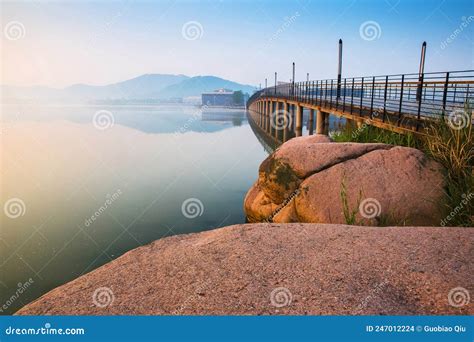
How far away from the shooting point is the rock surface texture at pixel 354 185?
22.7 feet

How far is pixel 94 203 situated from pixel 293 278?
12122mm

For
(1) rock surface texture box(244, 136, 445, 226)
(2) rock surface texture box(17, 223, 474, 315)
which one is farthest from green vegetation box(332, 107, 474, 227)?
(2) rock surface texture box(17, 223, 474, 315)

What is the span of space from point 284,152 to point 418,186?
10.1 feet

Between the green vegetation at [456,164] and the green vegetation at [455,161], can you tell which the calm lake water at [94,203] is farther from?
the green vegetation at [456,164]

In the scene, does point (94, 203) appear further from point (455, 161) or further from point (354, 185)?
point (455, 161)

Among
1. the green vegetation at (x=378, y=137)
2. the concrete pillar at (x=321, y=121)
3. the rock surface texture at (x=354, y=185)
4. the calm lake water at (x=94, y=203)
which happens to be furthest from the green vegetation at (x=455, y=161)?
the concrete pillar at (x=321, y=121)

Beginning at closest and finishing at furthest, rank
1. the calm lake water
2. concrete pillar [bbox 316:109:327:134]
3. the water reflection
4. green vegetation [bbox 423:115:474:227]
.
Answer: green vegetation [bbox 423:115:474:227]
the calm lake water
the water reflection
concrete pillar [bbox 316:109:327:134]

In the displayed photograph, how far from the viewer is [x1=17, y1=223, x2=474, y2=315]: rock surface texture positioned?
3.46 m

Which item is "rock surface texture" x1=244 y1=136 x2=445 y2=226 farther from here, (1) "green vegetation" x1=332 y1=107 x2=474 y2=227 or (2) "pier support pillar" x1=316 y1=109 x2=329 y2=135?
(2) "pier support pillar" x1=316 y1=109 x2=329 y2=135

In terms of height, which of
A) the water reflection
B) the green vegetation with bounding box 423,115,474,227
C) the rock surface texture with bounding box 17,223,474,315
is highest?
the green vegetation with bounding box 423,115,474,227

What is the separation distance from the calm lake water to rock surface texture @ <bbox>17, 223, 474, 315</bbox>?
4.51 metres

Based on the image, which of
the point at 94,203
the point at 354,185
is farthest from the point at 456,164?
the point at 94,203

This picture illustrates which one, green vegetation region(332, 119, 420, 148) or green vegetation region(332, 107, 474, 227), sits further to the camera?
green vegetation region(332, 119, 420, 148)

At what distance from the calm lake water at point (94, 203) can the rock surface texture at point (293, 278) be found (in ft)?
14.8
